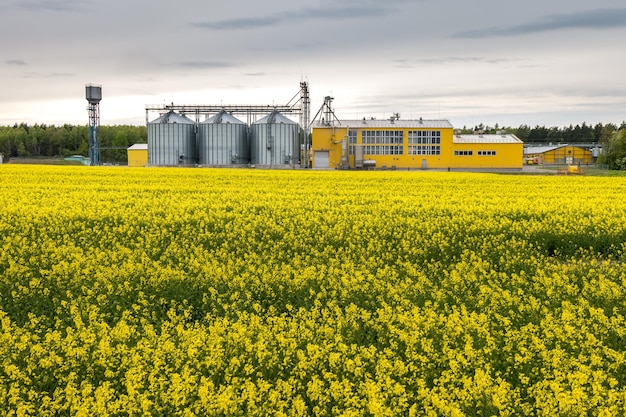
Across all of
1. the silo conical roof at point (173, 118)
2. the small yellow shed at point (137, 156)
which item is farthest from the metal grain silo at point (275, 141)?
the small yellow shed at point (137, 156)

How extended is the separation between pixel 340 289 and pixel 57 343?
166 inches

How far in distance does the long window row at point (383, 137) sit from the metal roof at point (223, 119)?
A: 46.7 ft

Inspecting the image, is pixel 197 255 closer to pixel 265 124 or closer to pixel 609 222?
pixel 609 222

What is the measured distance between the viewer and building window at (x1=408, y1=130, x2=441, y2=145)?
220 ft

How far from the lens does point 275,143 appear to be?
6322 centimetres

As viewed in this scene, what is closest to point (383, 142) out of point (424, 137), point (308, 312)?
point (424, 137)

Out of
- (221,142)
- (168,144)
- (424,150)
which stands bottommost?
(424,150)

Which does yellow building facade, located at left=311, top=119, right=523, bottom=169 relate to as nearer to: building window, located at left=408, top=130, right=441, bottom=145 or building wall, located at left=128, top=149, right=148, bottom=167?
building window, located at left=408, top=130, right=441, bottom=145

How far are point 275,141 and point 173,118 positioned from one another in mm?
12235

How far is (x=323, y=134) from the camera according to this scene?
2581 inches

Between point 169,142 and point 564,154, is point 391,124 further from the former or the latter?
point 564,154

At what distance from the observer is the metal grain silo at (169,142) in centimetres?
6394

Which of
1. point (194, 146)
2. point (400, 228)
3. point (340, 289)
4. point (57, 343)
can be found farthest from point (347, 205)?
point (194, 146)

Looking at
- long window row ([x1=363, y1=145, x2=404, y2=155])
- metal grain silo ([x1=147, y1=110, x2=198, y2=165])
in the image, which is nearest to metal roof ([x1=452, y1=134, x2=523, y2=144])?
long window row ([x1=363, y1=145, x2=404, y2=155])
